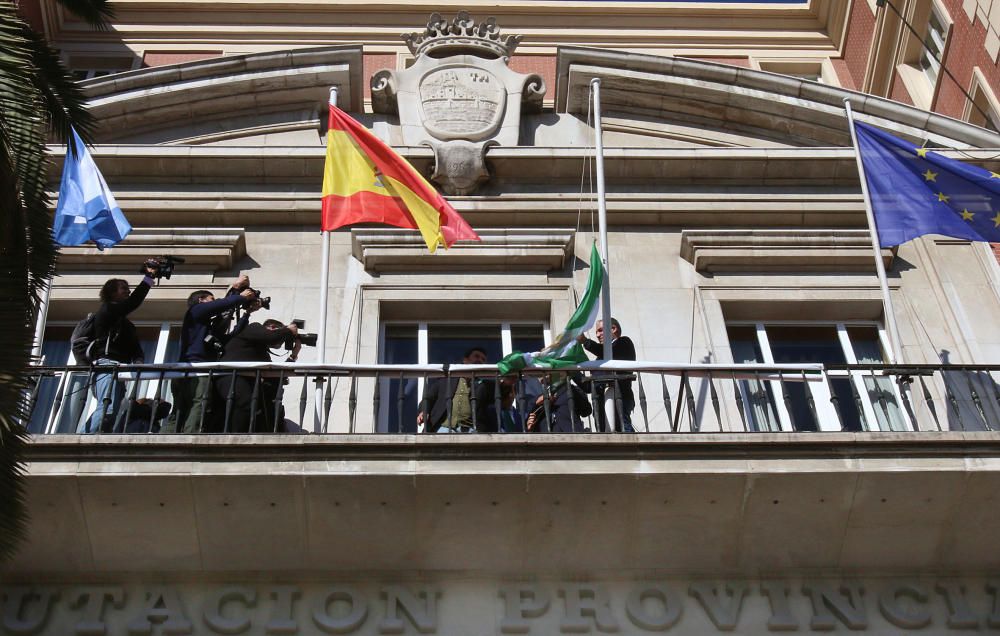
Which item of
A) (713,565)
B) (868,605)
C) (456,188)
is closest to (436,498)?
(713,565)

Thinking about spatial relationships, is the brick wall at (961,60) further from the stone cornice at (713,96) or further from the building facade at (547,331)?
the stone cornice at (713,96)

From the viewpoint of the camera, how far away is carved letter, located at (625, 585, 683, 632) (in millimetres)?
10273

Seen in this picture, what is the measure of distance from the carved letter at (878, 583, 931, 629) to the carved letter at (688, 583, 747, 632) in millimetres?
1012

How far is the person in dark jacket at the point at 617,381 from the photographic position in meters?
11.4

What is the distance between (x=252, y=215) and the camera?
14.6 m

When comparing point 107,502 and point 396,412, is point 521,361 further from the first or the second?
point 107,502

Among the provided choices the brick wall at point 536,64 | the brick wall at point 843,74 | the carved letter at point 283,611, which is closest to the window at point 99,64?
the brick wall at point 536,64

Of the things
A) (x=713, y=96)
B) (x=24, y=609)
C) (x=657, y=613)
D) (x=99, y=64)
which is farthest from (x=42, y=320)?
(x=99, y=64)

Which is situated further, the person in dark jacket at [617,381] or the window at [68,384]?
the person in dark jacket at [617,381]

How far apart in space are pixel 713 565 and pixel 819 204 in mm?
5536

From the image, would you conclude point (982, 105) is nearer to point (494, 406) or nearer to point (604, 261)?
point (604, 261)

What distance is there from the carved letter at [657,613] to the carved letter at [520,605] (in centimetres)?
61

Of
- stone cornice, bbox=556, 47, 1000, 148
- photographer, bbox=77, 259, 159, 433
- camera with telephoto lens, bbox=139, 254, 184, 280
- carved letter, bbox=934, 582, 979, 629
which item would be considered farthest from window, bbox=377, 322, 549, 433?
carved letter, bbox=934, 582, 979, 629

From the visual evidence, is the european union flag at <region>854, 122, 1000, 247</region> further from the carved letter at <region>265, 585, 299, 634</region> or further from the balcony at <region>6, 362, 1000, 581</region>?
the carved letter at <region>265, 585, 299, 634</region>
